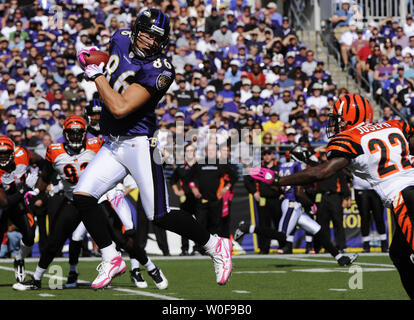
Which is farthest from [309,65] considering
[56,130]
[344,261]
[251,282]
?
[251,282]

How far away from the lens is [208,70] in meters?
18.9

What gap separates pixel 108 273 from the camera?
652cm

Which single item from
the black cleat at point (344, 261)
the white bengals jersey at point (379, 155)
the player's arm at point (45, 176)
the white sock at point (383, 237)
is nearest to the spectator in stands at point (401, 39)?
the white sock at point (383, 237)

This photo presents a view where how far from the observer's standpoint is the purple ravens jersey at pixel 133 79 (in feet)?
21.0

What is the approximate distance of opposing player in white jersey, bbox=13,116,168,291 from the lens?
8.89 metres

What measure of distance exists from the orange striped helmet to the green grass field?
1.99 meters

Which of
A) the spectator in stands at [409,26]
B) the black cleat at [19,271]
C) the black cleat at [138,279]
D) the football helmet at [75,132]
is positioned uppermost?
the spectator in stands at [409,26]

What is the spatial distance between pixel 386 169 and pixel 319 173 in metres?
0.49

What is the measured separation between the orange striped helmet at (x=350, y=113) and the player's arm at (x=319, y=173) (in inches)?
A: 16.5

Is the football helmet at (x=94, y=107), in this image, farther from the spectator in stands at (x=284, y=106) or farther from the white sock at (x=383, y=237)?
the spectator in stands at (x=284, y=106)

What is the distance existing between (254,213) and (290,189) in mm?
2263

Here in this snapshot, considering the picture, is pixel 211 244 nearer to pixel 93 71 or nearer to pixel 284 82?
pixel 93 71
